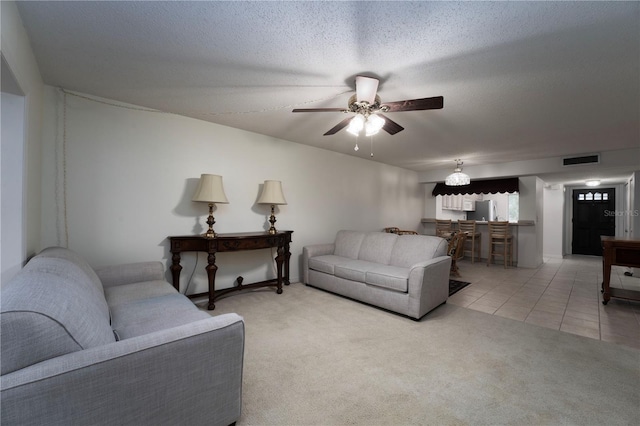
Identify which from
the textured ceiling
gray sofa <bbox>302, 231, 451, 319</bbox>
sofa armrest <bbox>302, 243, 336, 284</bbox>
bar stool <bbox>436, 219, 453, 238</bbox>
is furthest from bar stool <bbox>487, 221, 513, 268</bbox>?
sofa armrest <bbox>302, 243, 336, 284</bbox>

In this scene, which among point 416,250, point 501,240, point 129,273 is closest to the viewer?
point 129,273

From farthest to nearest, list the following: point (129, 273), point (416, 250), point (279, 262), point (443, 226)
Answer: point (443, 226) < point (279, 262) < point (416, 250) < point (129, 273)

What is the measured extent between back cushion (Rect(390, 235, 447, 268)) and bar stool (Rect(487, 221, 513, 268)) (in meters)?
3.34

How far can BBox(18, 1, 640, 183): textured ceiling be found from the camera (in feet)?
4.88

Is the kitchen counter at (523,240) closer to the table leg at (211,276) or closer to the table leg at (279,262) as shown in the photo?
the table leg at (279,262)

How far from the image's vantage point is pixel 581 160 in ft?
15.0

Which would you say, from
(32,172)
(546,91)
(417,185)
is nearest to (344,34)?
(546,91)

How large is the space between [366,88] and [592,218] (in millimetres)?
8961

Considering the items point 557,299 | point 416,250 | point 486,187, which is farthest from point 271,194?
point 486,187

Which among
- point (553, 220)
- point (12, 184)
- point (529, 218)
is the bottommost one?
point (553, 220)

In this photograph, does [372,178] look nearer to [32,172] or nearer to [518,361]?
[518,361]

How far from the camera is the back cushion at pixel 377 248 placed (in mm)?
3670

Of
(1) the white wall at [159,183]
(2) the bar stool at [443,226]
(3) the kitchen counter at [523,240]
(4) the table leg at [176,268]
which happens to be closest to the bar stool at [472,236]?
(2) the bar stool at [443,226]

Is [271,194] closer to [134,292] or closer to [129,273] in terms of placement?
→ [129,273]
